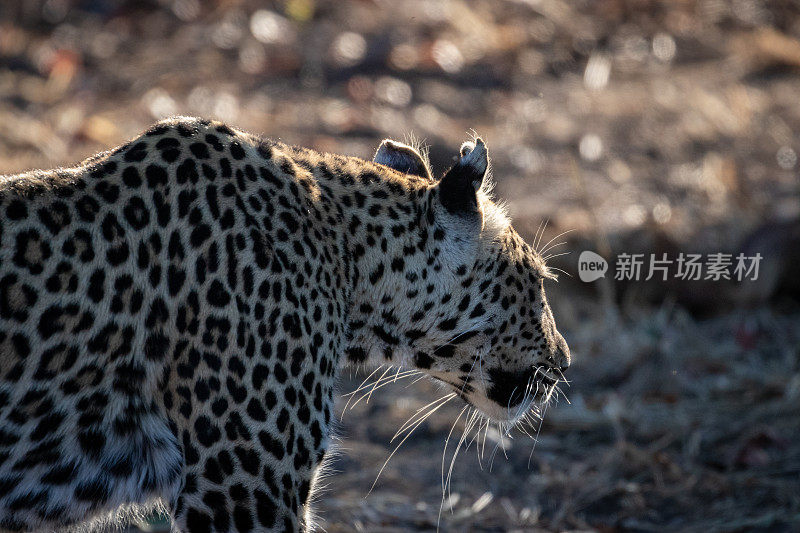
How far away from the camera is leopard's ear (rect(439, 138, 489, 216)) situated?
481 cm

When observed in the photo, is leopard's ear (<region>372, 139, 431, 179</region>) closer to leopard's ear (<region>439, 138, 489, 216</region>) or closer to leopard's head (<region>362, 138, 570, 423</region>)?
leopard's head (<region>362, 138, 570, 423</region>)

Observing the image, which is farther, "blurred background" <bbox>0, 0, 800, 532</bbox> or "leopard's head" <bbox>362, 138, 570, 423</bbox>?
"blurred background" <bbox>0, 0, 800, 532</bbox>

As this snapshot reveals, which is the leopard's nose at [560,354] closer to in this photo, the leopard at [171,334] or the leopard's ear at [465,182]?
the leopard's ear at [465,182]

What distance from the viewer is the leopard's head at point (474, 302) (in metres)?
4.90

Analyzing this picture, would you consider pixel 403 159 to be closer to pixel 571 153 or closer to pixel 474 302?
pixel 474 302

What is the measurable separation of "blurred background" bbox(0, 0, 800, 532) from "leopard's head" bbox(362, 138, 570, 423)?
1.40 m

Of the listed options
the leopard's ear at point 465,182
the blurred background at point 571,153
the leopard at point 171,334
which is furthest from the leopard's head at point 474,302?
the blurred background at point 571,153

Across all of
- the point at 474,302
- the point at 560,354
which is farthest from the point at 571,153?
the point at 474,302

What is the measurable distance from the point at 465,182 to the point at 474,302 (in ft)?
1.85

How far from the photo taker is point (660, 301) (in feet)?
30.4

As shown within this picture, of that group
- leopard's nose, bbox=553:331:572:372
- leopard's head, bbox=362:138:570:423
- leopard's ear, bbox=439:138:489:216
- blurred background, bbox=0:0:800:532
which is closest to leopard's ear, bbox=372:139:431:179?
leopard's head, bbox=362:138:570:423

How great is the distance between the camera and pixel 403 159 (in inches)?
212

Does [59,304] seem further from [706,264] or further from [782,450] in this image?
[706,264]

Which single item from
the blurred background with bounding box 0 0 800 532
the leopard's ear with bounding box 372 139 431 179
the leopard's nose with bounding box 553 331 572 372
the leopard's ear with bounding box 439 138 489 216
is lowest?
the blurred background with bounding box 0 0 800 532
